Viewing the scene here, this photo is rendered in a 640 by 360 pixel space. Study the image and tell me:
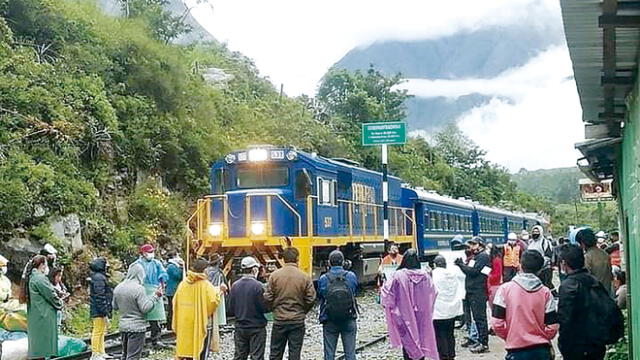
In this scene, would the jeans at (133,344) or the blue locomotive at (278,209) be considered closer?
the jeans at (133,344)

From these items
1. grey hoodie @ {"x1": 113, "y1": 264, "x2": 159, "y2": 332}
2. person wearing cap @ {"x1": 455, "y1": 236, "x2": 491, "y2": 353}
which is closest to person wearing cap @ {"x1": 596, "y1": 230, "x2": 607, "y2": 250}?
person wearing cap @ {"x1": 455, "y1": 236, "x2": 491, "y2": 353}

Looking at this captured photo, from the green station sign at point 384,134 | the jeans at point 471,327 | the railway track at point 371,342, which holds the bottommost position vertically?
the railway track at point 371,342

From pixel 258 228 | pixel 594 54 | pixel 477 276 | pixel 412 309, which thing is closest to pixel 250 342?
pixel 412 309

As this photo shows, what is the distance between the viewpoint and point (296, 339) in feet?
30.5

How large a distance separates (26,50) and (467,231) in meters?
21.0

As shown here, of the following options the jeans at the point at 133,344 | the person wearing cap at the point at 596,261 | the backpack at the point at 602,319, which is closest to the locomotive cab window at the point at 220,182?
the jeans at the point at 133,344

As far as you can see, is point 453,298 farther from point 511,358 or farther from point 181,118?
point 181,118

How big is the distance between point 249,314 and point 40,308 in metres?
2.44

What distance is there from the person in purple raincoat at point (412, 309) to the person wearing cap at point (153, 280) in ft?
13.0

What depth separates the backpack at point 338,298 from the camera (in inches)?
369

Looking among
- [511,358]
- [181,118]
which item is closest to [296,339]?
[511,358]

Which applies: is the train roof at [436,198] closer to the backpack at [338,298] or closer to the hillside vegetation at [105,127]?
the hillside vegetation at [105,127]

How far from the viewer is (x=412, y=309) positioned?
31.2ft

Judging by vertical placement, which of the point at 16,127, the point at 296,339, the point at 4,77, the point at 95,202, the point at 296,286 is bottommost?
the point at 296,339
